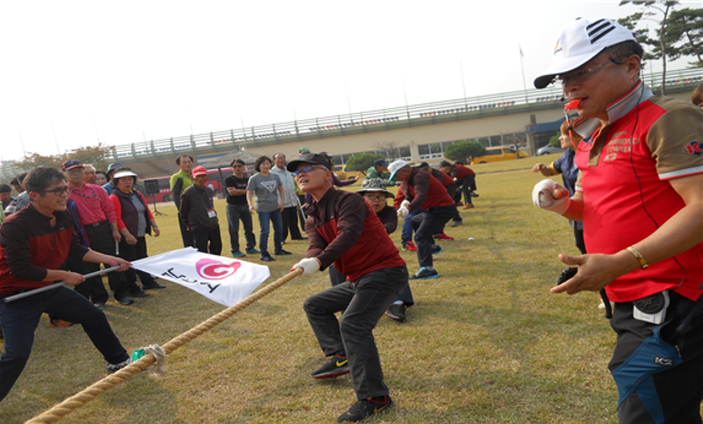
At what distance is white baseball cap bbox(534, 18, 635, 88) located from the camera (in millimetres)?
1674

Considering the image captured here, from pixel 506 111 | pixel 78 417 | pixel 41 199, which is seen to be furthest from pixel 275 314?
pixel 506 111

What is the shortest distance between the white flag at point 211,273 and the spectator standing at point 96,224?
Result: 2700mm

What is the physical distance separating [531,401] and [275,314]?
343 cm

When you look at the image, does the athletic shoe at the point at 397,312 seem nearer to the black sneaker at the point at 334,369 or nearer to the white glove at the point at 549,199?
the black sneaker at the point at 334,369

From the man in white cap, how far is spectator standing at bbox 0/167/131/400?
3885mm

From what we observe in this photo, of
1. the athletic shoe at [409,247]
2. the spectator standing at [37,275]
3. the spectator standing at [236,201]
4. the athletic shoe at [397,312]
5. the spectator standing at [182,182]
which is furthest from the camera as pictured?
the spectator standing at [236,201]

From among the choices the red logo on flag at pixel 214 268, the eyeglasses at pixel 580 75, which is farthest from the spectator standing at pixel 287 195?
the eyeglasses at pixel 580 75

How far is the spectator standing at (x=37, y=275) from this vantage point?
3.39 meters

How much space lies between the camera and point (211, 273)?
3830 mm

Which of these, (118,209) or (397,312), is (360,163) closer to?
(118,209)

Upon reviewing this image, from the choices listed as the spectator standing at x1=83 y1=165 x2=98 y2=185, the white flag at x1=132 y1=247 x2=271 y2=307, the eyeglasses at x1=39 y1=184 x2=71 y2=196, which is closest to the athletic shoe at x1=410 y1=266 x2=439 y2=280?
the white flag at x1=132 y1=247 x2=271 y2=307

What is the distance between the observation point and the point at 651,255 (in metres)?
1.45

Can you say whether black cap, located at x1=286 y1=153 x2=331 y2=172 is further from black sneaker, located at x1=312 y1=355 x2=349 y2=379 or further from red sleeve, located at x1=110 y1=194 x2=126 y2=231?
red sleeve, located at x1=110 y1=194 x2=126 y2=231

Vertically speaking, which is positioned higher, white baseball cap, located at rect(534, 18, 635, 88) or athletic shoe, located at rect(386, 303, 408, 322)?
white baseball cap, located at rect(534, 18, 635, 88)
